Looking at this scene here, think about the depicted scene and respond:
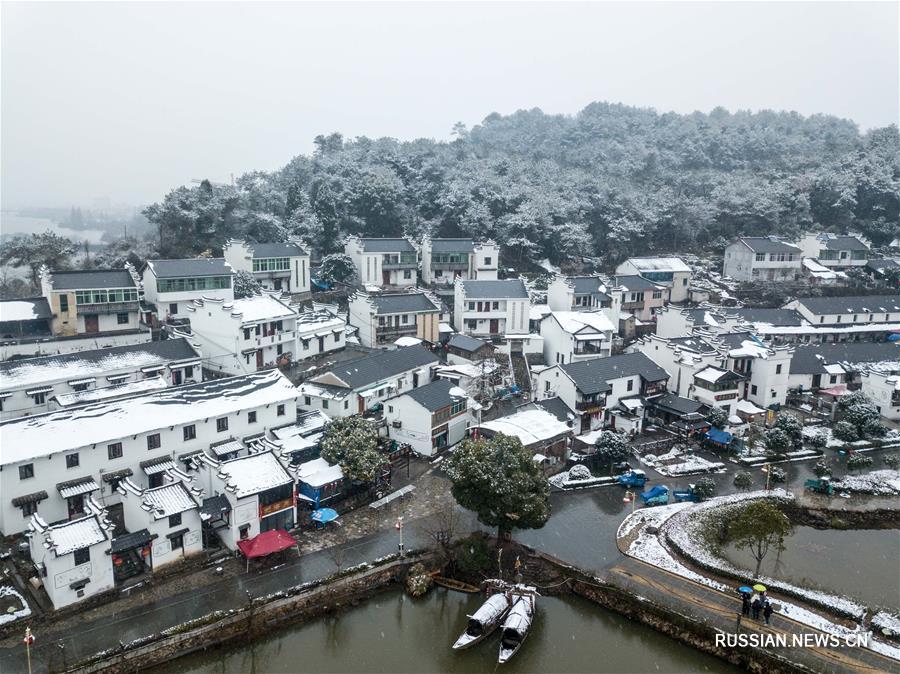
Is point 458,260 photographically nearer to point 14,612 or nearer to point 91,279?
point 91,279

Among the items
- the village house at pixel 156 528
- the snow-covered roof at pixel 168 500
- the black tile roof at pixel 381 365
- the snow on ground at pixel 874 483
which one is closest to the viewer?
the village house at pixel 156 528

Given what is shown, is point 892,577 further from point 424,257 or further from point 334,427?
point 424,257

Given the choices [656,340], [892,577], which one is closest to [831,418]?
[656,340]

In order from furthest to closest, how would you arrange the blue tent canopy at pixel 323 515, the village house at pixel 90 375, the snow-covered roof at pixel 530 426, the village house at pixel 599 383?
the village house at pixel 599 383 → the snow-covered roof at pixel 530 426 → the village house at pixel 90 375 → the blue tent canopy at pixel 323 515

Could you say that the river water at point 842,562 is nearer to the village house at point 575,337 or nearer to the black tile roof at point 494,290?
the village house at point 575,337

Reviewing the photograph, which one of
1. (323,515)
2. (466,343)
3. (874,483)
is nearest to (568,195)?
(466,343)

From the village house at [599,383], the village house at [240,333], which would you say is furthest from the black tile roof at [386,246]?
the village house at [599,383]

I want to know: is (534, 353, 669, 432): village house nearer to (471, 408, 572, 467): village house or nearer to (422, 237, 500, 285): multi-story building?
(471, 408, 572, 467): village house
